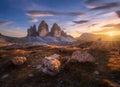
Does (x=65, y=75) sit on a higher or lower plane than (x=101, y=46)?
lower

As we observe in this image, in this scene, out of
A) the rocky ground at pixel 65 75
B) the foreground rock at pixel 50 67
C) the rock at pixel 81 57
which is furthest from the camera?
the rock at pixel 81 57

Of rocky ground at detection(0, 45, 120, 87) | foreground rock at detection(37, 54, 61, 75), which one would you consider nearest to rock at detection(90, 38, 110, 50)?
rocky ground at detection(0, 45, 120, 87)

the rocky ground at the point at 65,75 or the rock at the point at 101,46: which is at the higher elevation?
the rock at the point at 101,46

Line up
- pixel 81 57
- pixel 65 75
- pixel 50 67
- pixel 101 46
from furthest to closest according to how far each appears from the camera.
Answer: pixel 101 46 → pixel 81 57 → pixel 50 67 → pixel 65 75

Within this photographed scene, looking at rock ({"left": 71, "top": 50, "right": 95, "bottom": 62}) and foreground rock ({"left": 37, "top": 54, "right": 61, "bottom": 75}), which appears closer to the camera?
foreground rock ({"left": 37, "top": 54, "right": 61, "bottom": 75})

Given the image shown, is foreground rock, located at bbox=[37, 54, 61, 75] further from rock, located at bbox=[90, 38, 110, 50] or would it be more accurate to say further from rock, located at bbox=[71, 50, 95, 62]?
rock, located at bbox=[90, 38, 110, 50]

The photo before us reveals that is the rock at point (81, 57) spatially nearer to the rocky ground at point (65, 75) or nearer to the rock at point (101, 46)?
the rocky ground at point (65, 75)

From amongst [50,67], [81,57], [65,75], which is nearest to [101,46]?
[81,57]

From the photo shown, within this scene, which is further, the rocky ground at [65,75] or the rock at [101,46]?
the rock at [101,46]

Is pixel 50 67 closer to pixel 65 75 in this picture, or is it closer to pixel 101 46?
pixel 65 75

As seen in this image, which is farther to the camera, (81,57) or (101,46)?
(101,46)

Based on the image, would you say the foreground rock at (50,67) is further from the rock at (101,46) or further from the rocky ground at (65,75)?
the rock at (101,46)

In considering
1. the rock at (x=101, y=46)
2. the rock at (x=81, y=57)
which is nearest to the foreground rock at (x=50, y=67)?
the rock at (x=81, y=57)

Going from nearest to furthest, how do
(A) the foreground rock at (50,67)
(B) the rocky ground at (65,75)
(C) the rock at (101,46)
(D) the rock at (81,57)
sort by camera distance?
(B) the rocky ground at (65,75) < (A) the foreground rock at (50,67) < (D) the rock at (81,57) < (C) the rock at (101,46)
